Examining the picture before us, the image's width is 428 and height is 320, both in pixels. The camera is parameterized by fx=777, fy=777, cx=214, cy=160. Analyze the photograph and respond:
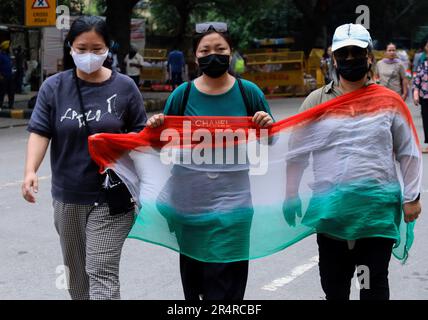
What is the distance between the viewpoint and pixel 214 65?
12.2 feet

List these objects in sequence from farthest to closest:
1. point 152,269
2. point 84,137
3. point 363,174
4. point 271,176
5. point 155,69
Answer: point 155,69 → point 152,269 → point 271,176 → point 84,137 → point 363,174

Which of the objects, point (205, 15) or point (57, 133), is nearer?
point (57, 133)

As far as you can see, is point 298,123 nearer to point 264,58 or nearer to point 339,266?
point 339,266

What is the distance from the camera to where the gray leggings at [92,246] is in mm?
3627

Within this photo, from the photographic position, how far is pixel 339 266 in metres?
3.74

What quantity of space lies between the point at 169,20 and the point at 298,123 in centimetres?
4737

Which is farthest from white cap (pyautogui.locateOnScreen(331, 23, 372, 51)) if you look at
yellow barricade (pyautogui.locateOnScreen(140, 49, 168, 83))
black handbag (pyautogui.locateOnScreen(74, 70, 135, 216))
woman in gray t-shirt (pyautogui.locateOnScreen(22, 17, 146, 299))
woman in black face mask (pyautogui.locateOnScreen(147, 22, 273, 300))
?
yellow barricade (pyautogui.locateOnScreen(140, 49, 168, 83))

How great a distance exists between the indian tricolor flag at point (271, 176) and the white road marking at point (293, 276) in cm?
136

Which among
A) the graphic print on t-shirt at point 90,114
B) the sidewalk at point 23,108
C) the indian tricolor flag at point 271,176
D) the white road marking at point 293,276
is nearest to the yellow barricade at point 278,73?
the sidewalk at point 23,108

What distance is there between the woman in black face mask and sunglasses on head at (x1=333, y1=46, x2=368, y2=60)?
1.38 feet

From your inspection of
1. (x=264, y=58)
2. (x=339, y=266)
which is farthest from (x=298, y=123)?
(x=264, y=58)

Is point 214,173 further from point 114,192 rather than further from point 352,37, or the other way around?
point 352,37

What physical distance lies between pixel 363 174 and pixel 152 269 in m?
2.48

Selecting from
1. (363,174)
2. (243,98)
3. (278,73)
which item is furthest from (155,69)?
(363,174)
